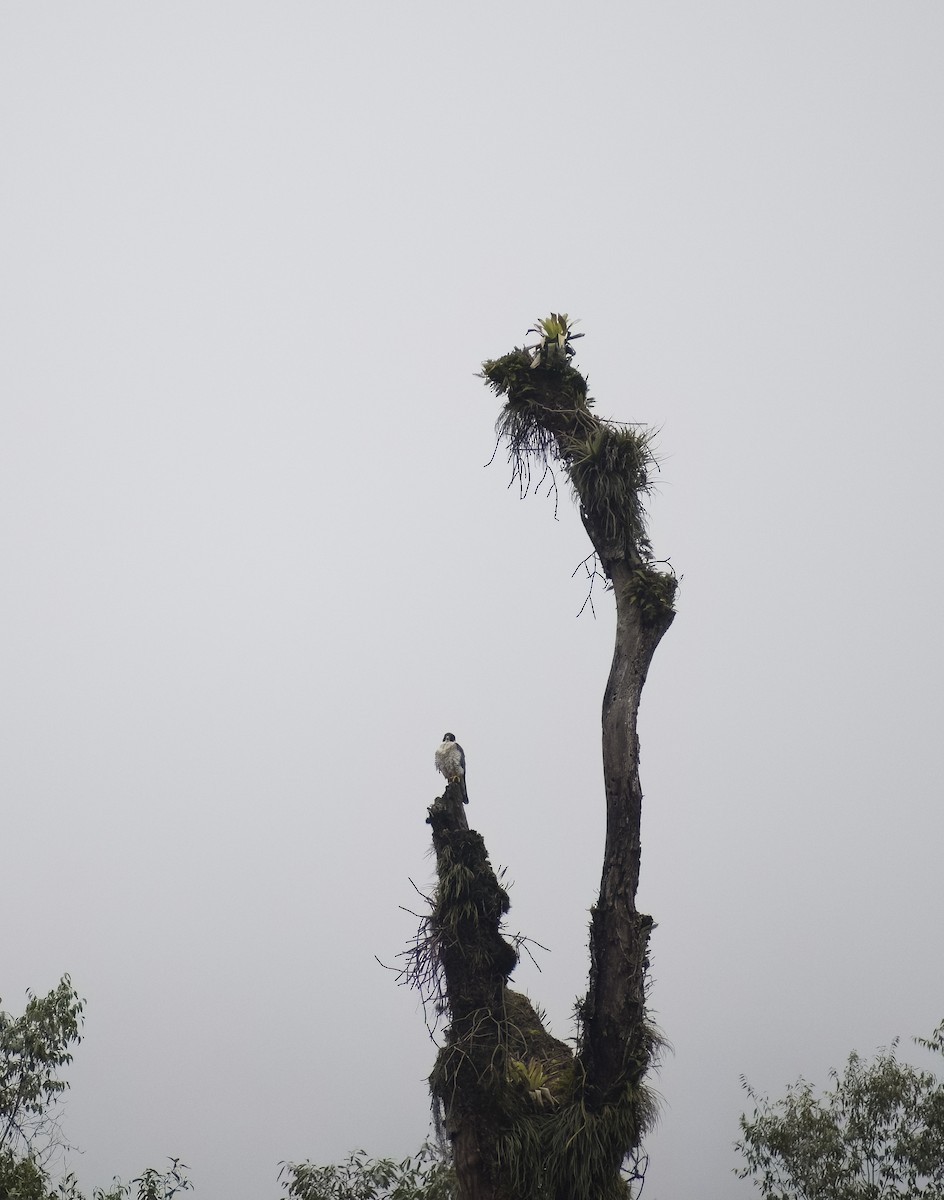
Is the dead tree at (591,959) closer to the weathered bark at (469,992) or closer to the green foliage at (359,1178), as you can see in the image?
the weathered bark at (469,992)

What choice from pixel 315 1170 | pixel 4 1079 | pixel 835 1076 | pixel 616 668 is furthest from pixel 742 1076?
pixel 616 668

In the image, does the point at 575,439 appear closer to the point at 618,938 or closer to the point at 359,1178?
the point at 618,938

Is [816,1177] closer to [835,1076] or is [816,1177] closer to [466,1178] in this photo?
[835,1076]

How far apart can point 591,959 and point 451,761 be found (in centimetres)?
277

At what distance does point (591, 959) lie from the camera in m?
8.60

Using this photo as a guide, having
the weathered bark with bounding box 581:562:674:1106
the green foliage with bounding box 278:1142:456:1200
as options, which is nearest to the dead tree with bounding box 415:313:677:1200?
the weathered bark with bounding box 581:562:674:1106

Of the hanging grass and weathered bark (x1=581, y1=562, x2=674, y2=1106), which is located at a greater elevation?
the hanging grass

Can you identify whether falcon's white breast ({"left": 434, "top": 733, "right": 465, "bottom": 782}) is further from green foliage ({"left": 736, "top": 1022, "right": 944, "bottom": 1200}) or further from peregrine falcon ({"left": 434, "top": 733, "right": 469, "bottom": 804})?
green foliage ({"left": 736, "top": 1022, "right": 944, "bottom": 1200})

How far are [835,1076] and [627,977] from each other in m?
14.1

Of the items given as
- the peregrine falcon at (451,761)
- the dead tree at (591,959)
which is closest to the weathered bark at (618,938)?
the dead tree at (591,959)

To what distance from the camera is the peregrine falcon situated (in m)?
10.6

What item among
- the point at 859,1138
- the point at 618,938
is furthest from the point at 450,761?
the point at 859,1138

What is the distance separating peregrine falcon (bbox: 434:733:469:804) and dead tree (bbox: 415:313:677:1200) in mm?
276

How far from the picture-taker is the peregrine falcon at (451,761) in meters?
10.6
